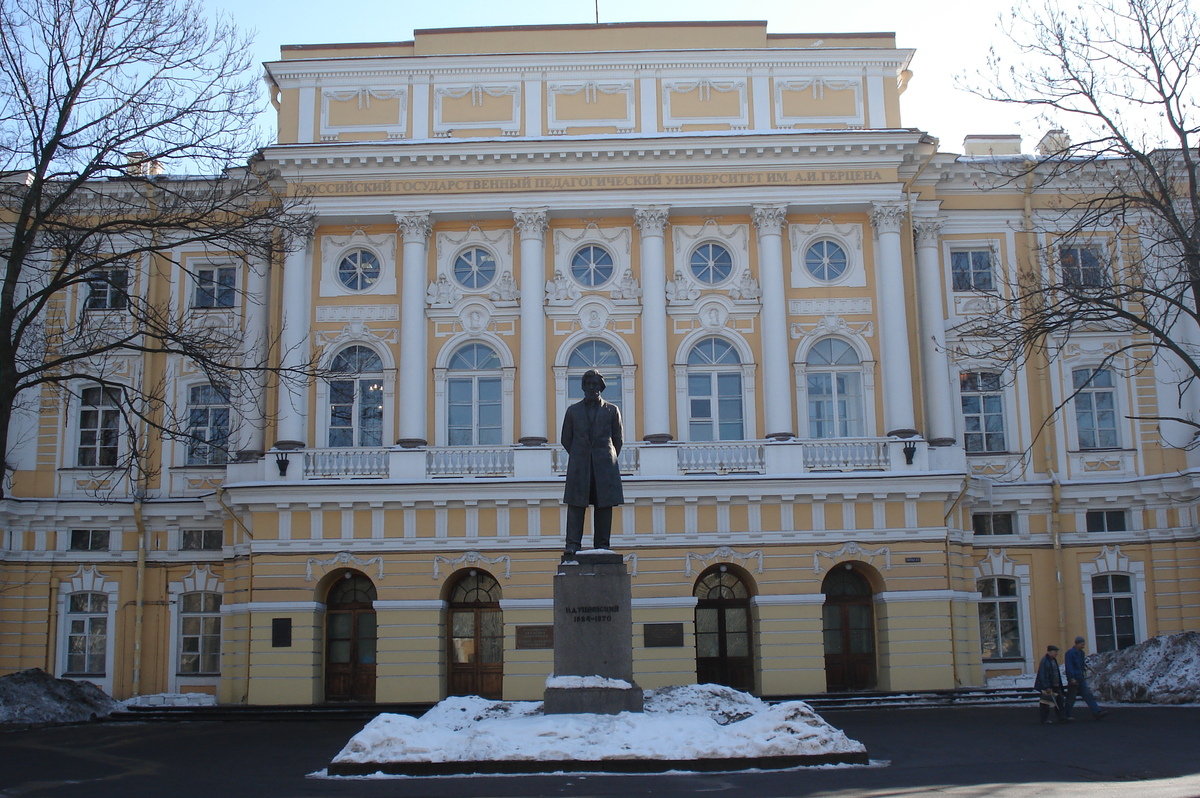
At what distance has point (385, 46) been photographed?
30.1 meters

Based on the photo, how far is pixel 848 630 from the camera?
27.5 meters

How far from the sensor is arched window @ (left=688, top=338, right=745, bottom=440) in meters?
28.7

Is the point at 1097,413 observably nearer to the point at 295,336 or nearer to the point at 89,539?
the point at 295,336

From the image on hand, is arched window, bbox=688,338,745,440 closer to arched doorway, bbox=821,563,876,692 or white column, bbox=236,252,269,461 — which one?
arched doorway, bbox=821,563,876,692

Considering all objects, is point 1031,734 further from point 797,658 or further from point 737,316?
point 737,316

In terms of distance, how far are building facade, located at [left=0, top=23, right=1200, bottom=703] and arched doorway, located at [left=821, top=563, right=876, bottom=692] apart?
0.24ft

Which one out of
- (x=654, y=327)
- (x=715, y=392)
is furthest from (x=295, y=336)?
(x=715, y=392)

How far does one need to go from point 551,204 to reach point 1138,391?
49.8 ft

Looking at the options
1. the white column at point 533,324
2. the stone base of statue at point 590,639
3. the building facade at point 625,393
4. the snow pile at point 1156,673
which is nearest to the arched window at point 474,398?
the building facade at point 625,393

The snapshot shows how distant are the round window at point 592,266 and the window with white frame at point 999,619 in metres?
11.7

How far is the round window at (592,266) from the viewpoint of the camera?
29.4 meters

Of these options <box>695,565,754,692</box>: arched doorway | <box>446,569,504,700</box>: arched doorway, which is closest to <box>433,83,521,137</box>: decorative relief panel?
<box>446,569,504,700</box>: arched doorway

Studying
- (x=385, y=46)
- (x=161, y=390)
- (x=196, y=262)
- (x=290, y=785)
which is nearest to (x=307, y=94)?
(x=385, y=46)

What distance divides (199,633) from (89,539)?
3.59 meters
